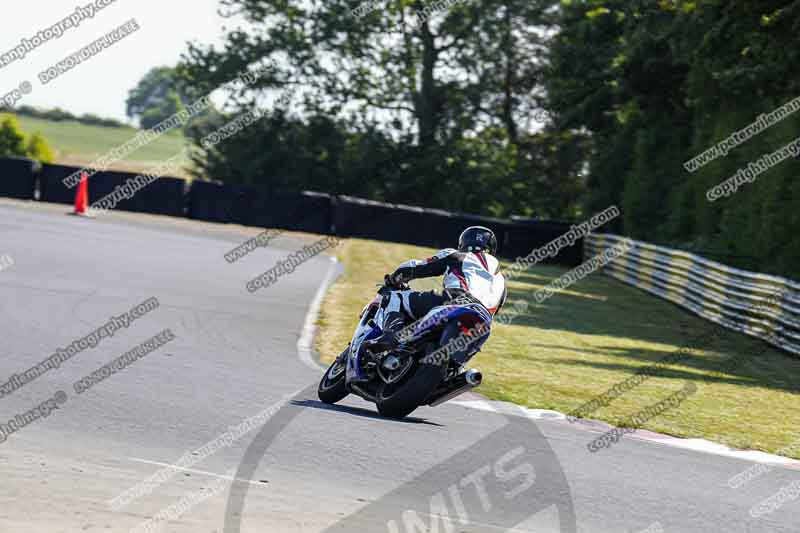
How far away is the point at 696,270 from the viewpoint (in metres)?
27.3

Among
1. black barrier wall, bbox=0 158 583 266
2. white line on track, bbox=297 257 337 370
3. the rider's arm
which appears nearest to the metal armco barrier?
white line on track, bbox=297 257 337 370

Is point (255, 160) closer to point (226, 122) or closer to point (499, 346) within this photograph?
point (226, 122)

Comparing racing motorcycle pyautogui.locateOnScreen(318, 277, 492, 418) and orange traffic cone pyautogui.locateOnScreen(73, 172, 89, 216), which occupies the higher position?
racing motorcycle pyautogui.locateOnScreen(318, 277, 492, 418)

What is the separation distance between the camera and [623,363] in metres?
17.5

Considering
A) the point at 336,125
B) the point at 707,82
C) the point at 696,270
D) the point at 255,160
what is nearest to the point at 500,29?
the point at 336,125

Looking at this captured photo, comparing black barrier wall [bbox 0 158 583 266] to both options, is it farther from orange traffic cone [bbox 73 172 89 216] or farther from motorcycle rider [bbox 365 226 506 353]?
motorcycle rider [bbox 365 226 506 353]

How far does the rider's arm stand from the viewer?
10555 mm

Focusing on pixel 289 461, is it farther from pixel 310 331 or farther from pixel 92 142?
pixel 92 142

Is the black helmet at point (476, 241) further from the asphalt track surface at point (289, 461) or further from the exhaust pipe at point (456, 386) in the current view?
the asphalt track surface at point (289, 461)

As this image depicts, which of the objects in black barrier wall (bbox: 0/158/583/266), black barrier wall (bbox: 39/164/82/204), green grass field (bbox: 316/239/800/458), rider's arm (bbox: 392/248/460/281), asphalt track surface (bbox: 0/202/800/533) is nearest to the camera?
asphalt track surface (bbox: 0/202/800/533)

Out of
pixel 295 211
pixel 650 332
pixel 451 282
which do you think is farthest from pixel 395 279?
pixel 295 211

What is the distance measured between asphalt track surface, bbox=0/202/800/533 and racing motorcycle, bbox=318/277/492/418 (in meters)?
0.23

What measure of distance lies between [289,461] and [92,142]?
329 feet

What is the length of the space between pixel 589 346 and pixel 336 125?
3939cm
